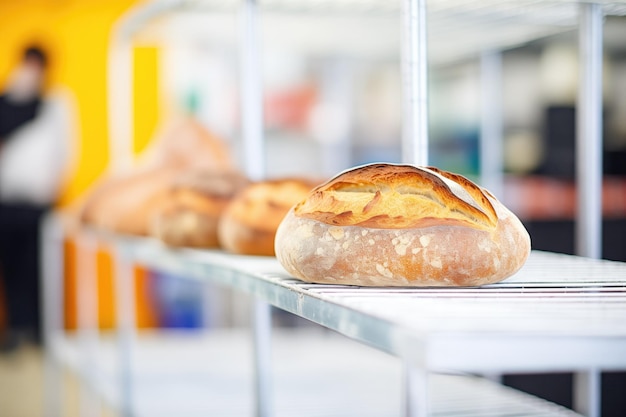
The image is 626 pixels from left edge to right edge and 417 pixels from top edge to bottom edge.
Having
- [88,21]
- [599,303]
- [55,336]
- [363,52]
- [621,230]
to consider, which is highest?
[88,21]

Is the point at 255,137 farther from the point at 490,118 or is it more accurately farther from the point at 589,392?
the point at 490,118

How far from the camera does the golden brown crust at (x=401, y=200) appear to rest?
94 cm

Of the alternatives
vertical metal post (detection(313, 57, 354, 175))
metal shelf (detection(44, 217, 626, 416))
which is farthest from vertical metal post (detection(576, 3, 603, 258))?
vertical metal post (detection(313, 57, 354, 175))

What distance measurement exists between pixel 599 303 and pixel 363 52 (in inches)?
78.5

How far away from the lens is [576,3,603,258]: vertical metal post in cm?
146

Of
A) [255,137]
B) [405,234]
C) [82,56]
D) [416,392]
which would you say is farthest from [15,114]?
[416,392]

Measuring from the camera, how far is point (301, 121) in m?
5.46

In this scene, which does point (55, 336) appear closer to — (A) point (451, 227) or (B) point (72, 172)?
(A) point (451, 227)

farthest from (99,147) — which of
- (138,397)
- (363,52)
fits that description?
(138,397)

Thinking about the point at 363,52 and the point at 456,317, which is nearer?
the point at 456,317

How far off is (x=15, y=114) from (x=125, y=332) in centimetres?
304

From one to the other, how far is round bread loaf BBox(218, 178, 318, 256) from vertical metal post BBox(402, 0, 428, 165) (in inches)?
13.0

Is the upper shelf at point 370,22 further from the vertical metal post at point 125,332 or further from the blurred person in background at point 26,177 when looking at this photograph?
the blurred person in background at point 26,177

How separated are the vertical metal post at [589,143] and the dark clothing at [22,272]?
3.94 m
